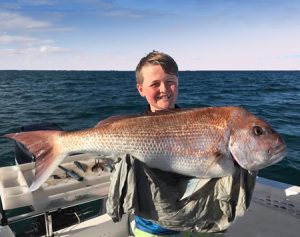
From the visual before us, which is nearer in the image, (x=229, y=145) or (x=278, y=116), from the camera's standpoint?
(x=229, y=145)

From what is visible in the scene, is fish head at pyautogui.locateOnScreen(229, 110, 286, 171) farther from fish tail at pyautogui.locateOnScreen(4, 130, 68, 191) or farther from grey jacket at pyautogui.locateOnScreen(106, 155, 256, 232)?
fish tail at pyautogui.locateOnScreen(4, 130, 68, 191)

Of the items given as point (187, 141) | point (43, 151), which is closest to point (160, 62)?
point (187, 141)

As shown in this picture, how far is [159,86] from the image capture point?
3348 mm

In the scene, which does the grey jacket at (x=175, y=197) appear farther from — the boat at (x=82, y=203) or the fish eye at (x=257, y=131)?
the boat at (x=82, y=203)

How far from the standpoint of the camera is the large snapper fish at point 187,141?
265cm

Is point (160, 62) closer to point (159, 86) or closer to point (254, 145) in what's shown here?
point (159, 86)

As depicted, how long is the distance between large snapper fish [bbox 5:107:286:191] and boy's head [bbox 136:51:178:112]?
0.48m

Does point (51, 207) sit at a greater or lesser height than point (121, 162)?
lesser

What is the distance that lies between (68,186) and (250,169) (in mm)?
2323

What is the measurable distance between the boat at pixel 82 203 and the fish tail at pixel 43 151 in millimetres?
923

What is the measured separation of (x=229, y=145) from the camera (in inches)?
105

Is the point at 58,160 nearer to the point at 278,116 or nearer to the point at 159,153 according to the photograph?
the point at 159,153

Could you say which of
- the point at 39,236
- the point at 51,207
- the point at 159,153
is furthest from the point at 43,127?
the point at 159,153

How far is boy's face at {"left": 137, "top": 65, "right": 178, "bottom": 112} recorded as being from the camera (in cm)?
333
